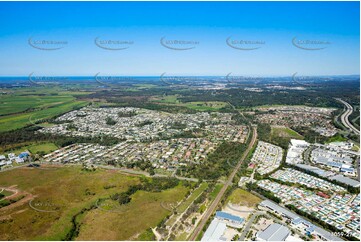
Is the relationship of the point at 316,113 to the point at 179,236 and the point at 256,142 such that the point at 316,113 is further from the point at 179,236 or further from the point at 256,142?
the point at 179,236

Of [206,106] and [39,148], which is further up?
[206,106]

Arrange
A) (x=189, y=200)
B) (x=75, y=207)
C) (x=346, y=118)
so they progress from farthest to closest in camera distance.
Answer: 1. (x=346, y=118)
2. (x=189, y=200)
3. (x=75, y=207)

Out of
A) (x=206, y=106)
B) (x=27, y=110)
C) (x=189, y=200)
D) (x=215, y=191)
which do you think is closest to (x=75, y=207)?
(x=189, y=200)

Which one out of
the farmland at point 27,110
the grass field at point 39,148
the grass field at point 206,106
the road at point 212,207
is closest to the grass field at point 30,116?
the farmland at point 27,110

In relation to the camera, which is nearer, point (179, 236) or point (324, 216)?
point (179, 236)

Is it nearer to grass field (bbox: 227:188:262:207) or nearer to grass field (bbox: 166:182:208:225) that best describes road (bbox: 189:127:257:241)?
grass field (bbox: 227:188:262:207)

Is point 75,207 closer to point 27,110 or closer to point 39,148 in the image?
point 39,148

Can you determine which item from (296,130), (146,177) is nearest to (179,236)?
(146,177)

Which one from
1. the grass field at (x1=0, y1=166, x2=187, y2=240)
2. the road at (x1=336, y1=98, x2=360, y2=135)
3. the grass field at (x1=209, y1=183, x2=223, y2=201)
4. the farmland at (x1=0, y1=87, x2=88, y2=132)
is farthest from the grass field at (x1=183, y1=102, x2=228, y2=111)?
the grass field at (x1=209, y1=183, x2=223, y2=201)
